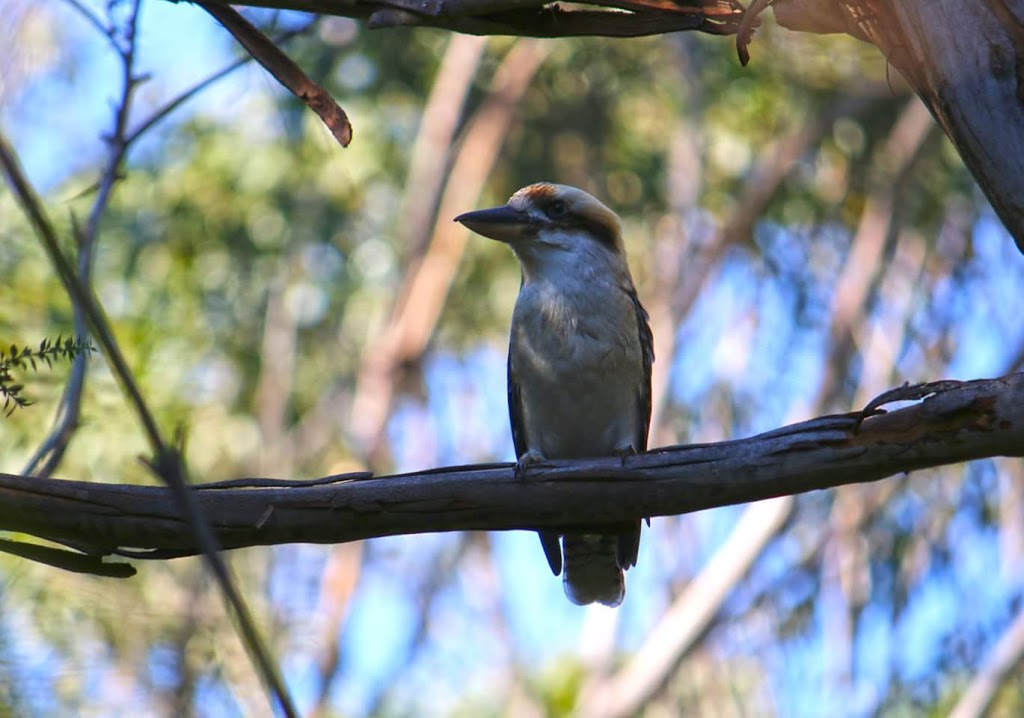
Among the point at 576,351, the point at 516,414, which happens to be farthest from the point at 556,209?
the point at 516,414

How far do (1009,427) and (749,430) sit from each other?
23.6 feet

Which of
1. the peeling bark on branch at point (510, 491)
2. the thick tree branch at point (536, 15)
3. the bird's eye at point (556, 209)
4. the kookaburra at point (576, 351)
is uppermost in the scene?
the bird's eye at point (556, 209)

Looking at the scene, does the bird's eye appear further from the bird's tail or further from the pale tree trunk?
the pale tree trunk

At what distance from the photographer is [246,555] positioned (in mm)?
8766

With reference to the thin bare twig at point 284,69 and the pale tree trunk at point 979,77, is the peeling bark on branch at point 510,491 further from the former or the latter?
the thin bare twig at point 284,69

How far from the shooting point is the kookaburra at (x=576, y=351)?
3771 mm

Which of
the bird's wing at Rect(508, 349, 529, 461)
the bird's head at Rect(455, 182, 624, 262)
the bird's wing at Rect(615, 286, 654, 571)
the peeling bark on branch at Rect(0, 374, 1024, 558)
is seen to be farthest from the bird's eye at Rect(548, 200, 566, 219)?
the peeling bark on branch at Rect(0, 374, 1024, 558)

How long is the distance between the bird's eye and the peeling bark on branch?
1.68 m

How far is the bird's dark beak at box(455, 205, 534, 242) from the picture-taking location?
3.86 meters

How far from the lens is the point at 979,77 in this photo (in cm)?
226

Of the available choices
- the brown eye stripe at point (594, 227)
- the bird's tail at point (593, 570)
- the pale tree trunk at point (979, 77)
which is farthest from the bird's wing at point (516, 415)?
the pale tree trunk at point (979, 77)

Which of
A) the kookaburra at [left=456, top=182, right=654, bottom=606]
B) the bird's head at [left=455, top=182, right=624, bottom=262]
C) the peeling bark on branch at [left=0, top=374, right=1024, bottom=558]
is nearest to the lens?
the peeling bark on branch at [left=0, top=374, right=1024, bottom=558]

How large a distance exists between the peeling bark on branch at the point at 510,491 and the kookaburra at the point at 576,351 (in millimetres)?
1213

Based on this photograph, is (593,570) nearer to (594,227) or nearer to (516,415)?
(516,415)
